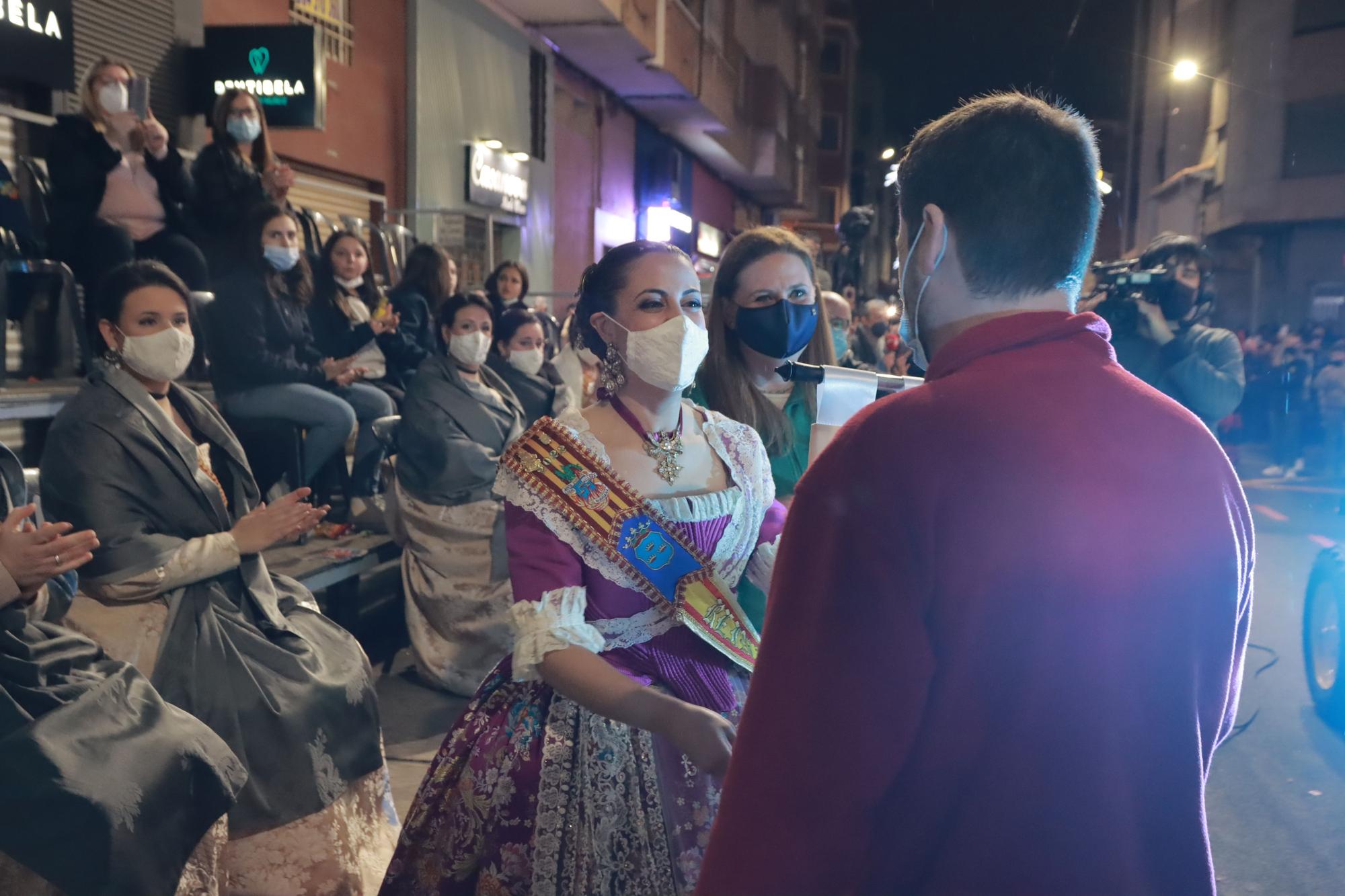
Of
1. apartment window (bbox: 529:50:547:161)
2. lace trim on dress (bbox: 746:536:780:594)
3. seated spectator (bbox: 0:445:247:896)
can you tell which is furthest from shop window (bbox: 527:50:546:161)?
lace trim on dress (bbox: 746:536:780:594)

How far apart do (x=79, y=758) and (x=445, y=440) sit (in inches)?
117

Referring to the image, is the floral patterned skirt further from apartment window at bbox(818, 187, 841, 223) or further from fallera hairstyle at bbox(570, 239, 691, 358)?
apartment window at bbox(818, 187, 841, 223)

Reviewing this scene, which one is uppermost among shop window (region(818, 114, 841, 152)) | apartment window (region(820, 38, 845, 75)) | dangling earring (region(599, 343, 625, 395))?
apartment window (region(820, 38, 845, 75))

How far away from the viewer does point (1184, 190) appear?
2888 centimetres

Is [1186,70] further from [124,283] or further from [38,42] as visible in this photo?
[124,283]

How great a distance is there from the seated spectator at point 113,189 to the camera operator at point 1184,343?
4.68m

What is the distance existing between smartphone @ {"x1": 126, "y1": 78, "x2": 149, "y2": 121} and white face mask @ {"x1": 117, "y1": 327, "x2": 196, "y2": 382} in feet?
10.3

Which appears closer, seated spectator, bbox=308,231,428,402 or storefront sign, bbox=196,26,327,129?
seated spectator, bbox=308,231,428,402

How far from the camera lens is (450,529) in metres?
5.23

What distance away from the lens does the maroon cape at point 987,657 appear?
3.36 feet

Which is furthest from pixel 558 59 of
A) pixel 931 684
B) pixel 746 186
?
pixel 931 684

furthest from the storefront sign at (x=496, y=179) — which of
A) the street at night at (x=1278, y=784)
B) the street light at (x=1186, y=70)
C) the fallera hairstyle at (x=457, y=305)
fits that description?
the street light at (x=1186, y=70)

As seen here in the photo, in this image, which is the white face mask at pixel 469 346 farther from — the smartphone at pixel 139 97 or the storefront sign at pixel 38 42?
the storefront sign at pixel 38 42

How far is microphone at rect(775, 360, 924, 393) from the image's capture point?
1712mm
